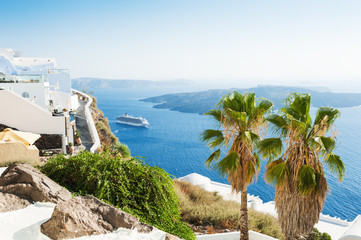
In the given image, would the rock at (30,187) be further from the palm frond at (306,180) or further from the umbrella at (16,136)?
the umbrella at (16,136)

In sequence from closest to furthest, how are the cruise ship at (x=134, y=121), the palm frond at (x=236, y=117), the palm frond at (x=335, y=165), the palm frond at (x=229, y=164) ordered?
the palm frond at (x=335, y=165) < the palm frond at (x=236, y=117) < the palm frond at (x=229, y=164) < the cruise ship at (x=134, y=121)

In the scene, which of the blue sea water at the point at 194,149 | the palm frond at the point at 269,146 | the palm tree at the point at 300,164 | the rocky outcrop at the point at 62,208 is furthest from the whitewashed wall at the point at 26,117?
the blue sea water at the point at 194,149

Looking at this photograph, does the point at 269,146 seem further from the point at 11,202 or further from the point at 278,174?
the point at 11,202

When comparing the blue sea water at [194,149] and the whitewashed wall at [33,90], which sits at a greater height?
the whitewashed wall at [33,90]

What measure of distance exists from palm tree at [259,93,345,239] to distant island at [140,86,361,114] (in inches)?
2048

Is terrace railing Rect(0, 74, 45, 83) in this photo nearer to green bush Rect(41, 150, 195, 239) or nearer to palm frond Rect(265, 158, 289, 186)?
green bush Rect(41, 150, 195, 239)

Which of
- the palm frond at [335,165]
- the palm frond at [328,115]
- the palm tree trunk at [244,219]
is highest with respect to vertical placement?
the palm frond at [328,115]

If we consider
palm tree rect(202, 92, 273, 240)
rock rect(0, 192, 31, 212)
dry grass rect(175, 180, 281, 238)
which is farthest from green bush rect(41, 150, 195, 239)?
dry grass rect(175, 180, 281, 238)

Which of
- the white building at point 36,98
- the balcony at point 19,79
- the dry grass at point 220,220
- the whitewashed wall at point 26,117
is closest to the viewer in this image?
the dry grass at point 220,220

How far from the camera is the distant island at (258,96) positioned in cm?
7851

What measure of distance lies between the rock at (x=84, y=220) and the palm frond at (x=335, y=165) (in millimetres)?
5417

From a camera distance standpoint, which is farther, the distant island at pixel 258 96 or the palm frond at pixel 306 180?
the distant island at pixel 258 96

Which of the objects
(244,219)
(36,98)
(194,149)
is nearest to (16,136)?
(244,219)

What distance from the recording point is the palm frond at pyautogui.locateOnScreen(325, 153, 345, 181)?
700cm
